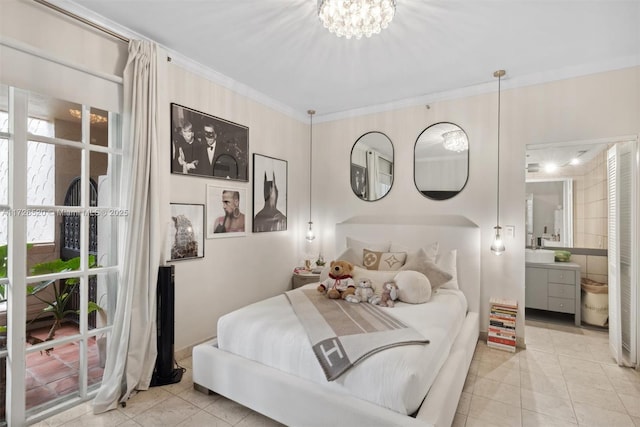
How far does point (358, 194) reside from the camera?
13.8 feet

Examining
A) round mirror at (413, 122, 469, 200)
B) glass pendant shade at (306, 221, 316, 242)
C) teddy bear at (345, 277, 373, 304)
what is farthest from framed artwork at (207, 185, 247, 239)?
round mirror at (413, 122, 469, 200)

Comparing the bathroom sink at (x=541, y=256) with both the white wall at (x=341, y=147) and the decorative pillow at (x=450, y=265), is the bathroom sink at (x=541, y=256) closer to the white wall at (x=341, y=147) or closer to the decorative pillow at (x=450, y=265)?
the white wall at (x=341, y=147)

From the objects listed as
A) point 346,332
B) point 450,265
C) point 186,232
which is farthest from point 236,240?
point 450,265

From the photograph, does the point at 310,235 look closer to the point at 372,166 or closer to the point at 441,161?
the point at 372,166

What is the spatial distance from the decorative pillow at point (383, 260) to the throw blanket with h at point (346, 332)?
0.68 metres

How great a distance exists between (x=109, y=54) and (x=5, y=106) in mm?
779

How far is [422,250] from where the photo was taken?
3.16 meters

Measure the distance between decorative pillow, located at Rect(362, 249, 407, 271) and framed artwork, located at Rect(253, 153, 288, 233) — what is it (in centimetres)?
127

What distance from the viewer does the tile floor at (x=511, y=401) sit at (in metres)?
2.02

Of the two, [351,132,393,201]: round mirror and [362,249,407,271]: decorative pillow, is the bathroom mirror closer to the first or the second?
[351,132,393,201]: round mirror

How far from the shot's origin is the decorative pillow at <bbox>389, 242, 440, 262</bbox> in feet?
10.4

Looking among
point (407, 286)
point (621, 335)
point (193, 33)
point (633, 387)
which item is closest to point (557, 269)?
point (621, 335)

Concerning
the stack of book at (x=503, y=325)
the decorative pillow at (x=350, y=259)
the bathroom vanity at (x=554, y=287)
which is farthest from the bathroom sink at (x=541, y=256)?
the decorative pillow at (x=350, y=259)

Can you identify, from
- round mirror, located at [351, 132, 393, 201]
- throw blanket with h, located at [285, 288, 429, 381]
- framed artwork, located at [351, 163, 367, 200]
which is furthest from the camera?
framed artwork, located at [351, 163, 367, 200]
